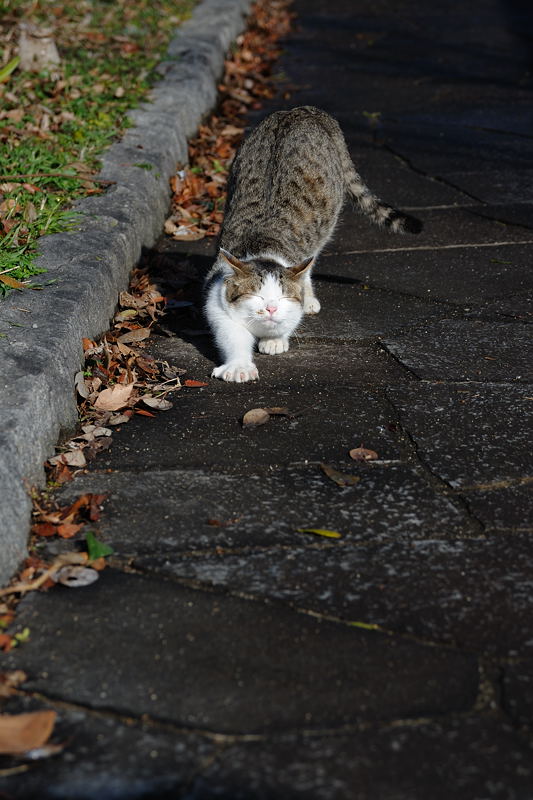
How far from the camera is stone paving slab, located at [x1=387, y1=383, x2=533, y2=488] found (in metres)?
2.90

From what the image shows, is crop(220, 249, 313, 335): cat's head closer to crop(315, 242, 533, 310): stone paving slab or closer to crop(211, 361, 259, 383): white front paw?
crop(211, 361, 259, 383): white front paw

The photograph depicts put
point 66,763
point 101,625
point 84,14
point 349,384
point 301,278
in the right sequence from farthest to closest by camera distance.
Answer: point 84,14, point 301,278, point 349,384, point 101,625, point 66,763

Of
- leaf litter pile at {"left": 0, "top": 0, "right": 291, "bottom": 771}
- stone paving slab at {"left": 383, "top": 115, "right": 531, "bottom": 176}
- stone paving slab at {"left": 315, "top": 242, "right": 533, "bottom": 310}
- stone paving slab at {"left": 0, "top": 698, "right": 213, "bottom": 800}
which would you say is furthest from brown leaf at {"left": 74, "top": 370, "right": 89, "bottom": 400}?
stone paving slab at {"left": 383, "top": 115, "right": 531, "bottom": 176}

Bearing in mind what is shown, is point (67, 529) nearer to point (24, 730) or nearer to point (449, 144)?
point (24, 730)

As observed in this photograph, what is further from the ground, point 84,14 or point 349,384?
point 84,14

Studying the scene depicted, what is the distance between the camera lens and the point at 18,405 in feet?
9.01

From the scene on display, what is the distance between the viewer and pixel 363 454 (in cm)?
300

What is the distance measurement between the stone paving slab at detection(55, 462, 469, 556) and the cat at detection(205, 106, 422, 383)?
0.79 meters

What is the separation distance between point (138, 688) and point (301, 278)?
2167 millimetres

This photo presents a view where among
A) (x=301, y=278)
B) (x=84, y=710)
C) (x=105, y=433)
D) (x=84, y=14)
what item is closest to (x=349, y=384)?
(x=301, y=278)

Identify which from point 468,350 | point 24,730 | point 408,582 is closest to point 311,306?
point 468,350

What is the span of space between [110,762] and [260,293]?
214 cm

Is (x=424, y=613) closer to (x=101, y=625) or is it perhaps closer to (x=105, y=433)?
(x=101, y=625)

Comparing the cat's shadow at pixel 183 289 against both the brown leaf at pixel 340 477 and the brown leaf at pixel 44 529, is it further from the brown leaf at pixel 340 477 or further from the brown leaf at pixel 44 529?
the brown leaf at pixel 44 529
